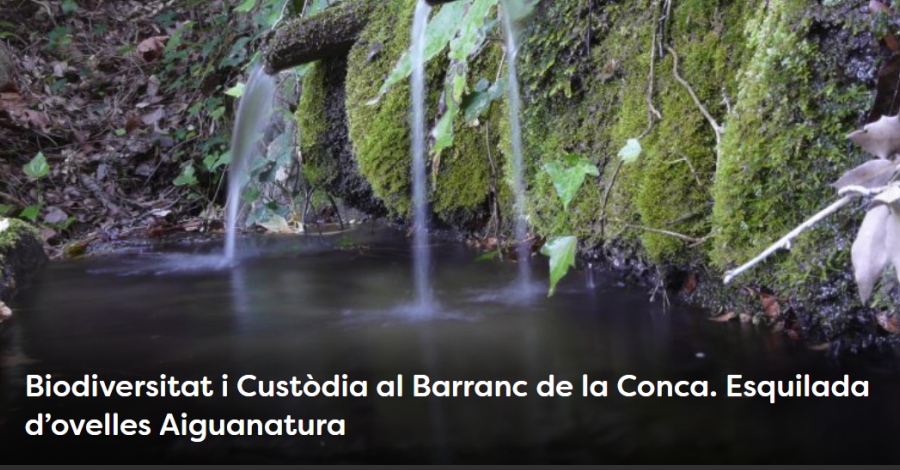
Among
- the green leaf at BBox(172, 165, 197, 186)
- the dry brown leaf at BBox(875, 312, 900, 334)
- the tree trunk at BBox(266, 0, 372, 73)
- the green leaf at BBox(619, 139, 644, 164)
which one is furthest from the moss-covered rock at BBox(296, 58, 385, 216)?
the dry brown leaf at BBox(875, 312, 900, 334)

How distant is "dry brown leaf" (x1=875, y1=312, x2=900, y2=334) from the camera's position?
2.08 m

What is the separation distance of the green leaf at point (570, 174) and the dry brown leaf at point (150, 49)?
6.36 meters

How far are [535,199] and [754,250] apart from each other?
1.17 meters

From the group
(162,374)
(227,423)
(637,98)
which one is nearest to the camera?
(227,423)

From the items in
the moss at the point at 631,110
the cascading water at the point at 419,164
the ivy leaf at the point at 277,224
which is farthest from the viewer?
the ivy leaf at the point at 277,224

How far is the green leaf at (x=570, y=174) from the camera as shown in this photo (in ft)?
8.09

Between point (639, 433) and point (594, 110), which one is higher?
point (594, 110)

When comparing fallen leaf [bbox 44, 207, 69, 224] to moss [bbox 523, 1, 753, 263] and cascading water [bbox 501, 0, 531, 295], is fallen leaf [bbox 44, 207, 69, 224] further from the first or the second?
moss [bbox 523, 1, 753, 263]

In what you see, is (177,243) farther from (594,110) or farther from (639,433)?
(639,433)

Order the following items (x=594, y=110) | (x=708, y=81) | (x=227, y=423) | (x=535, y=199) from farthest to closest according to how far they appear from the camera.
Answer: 1. (x=535, y=199)
2. (x=594, y=110)
3. (x=708, y=81)
4. (x=227, y=423)

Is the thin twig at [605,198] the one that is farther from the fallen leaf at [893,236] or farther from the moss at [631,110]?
the fallen leaf at [893,236]

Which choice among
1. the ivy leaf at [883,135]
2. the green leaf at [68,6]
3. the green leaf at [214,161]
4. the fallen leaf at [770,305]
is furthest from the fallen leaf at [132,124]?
the ivy leaf at [883,135]

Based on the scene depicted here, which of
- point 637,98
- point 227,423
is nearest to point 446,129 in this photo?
point 637,98

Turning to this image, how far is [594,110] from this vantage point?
3.12 meters
